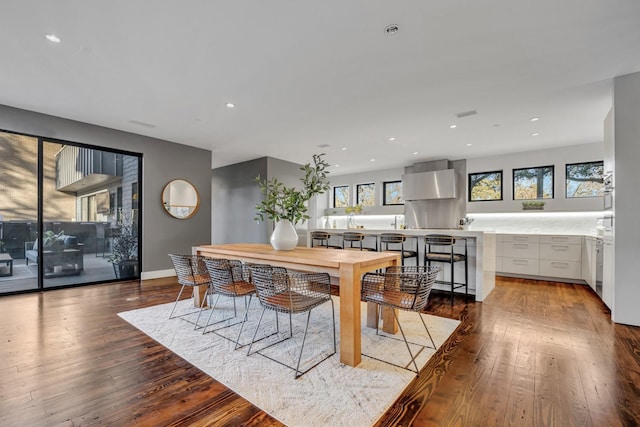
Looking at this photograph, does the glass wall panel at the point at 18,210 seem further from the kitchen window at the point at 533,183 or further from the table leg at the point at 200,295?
the kitchen window at the point at 533,183

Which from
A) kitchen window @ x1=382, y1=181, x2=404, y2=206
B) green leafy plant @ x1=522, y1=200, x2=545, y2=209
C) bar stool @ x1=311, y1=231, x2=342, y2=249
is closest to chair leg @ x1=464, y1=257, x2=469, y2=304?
bar stool @ x1=311, y1=231, x2=342, y2=249

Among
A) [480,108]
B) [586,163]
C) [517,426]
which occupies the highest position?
[480,108]

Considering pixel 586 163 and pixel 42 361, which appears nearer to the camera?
pixel 42 361

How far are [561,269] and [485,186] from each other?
2.35 m

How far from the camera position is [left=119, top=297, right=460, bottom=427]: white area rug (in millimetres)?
1753

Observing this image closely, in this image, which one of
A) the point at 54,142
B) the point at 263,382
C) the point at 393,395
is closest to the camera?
the point at 393,395

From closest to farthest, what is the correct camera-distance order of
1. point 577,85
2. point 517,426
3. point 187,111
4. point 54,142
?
point 517,426 → point 577,85 → point 187,111 → point 54,142

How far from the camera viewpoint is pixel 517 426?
1.62m

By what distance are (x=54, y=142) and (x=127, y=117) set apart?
125cm

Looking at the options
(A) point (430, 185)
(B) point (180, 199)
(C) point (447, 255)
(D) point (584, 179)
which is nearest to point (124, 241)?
(B) point (180, 199)

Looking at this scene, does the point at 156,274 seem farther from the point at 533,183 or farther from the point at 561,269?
the point at 533,183

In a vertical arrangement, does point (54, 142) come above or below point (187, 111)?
below

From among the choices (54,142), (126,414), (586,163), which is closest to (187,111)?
(54,142)

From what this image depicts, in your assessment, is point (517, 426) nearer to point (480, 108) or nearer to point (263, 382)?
point (263, 382)
